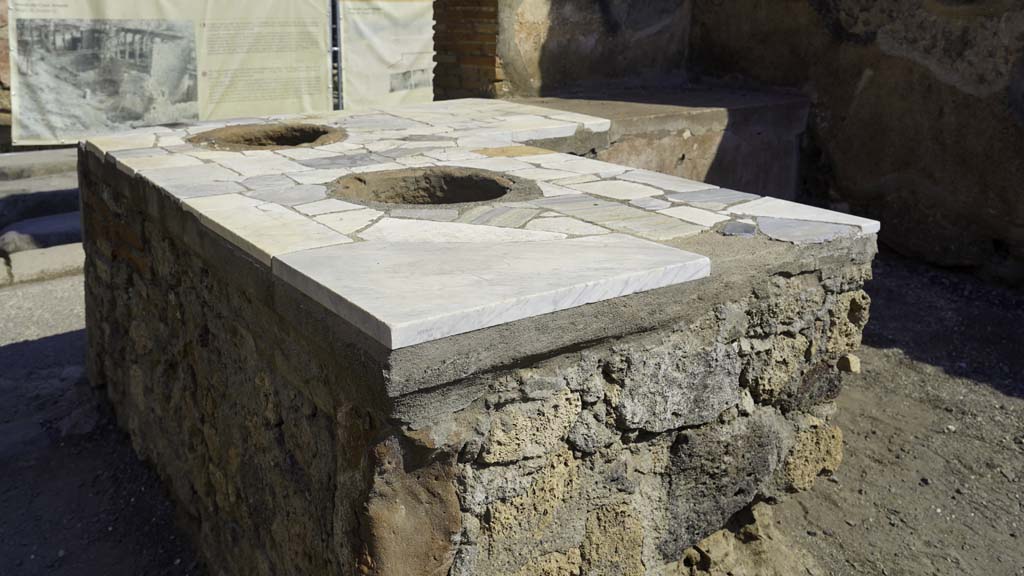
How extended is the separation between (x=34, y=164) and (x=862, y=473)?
5968 millimetres

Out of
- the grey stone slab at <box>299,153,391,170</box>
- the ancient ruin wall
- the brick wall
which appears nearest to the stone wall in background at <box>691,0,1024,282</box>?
the ancient ruin wall

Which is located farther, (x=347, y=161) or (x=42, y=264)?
(x=42, y=264)

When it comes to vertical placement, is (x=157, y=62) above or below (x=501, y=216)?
above

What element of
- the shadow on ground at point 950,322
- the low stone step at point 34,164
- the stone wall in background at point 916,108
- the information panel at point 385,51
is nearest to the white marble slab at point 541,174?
the shadow on ground at point 950,322

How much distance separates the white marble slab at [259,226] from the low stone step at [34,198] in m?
4.19

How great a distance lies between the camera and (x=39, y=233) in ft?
19.5

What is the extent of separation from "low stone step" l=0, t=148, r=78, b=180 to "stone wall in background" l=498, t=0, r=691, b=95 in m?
3.44

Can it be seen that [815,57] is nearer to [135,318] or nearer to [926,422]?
[926,422]

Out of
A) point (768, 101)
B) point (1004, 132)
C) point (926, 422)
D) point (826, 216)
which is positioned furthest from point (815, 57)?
point (826, 216)

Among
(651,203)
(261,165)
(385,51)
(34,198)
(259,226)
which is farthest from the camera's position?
(385,51)

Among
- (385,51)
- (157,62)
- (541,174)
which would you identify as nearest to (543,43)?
(541,174)

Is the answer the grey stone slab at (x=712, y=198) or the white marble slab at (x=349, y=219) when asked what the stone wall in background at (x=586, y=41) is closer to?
the grey stone slab at (x=712, y=198)

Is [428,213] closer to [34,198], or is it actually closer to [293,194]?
[293,194]

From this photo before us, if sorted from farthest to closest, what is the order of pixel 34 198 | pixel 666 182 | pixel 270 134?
pixel 34 198 → pixel 270 134 → pixel 666 182
